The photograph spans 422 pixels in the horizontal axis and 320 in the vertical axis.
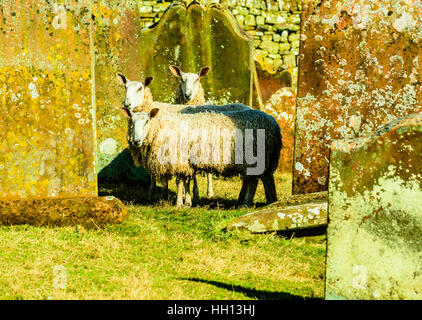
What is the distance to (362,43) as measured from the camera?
6.51m

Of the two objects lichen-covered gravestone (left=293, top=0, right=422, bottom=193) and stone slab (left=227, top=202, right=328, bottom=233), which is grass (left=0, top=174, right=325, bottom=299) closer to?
stone slab (left=227, top=202, right=328, bottom=233)

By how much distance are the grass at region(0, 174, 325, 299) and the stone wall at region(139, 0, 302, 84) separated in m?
9.10

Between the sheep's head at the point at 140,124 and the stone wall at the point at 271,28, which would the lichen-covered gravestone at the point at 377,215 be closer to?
the sheep's head at the point at 140,124

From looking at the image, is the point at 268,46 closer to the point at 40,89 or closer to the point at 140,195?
the point at 140,195

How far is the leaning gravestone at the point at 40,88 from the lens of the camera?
18.4 ft

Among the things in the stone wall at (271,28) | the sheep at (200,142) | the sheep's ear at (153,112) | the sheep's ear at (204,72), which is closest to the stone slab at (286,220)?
the sheep at (200,142)

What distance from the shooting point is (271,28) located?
14.8 meters

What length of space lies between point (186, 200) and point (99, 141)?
90.3 inches

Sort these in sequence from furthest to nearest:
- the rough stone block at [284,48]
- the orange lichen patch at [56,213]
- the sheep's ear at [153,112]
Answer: the rough stone block at [284,48] → the sheep's ear at [153,112] → the orange lichen patch at [56,213]

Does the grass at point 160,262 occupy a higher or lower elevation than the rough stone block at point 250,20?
lower

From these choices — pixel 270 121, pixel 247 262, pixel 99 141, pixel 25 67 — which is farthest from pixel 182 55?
pixel 247 262

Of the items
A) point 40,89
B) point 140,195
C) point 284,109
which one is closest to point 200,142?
point 140,195

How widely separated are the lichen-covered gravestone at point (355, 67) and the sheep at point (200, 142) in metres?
1.21

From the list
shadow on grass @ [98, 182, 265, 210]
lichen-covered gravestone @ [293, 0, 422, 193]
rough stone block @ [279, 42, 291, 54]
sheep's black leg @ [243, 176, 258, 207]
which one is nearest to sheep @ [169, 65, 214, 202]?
shadow on grass @ [98, 182, 265, 210]
